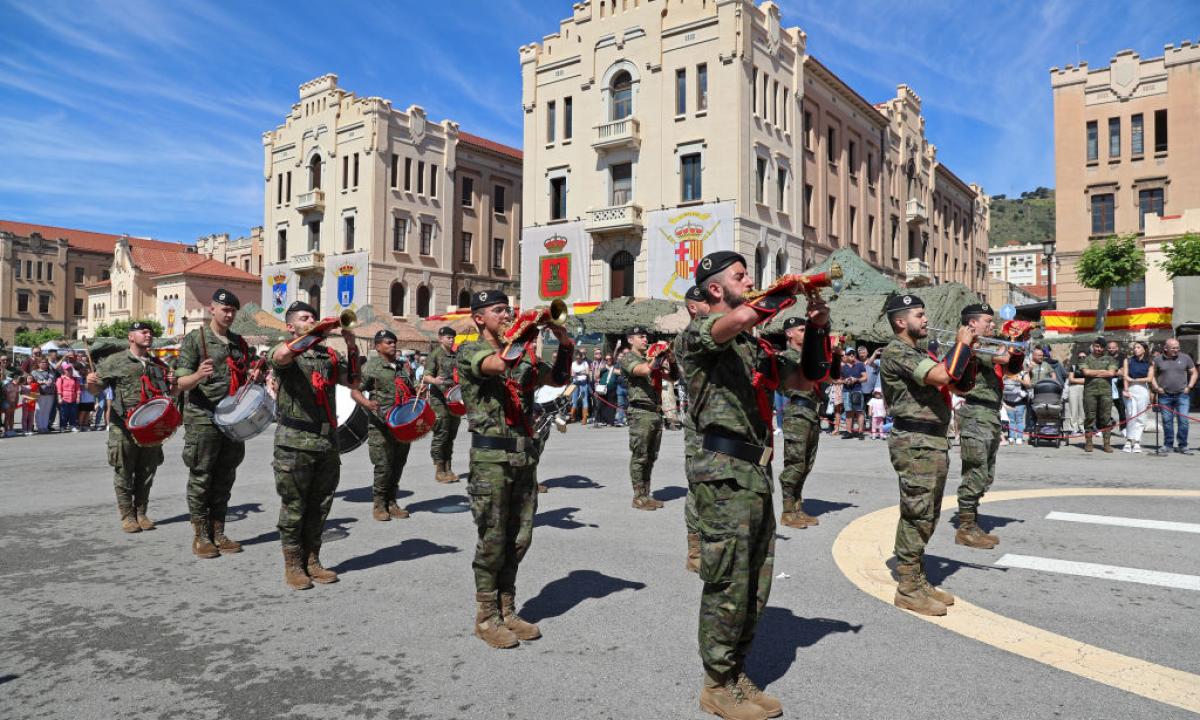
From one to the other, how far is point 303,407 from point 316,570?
131cm

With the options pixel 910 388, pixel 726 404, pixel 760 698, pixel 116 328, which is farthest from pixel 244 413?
pixel 116 328

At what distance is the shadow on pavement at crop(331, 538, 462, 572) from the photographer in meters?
6.42

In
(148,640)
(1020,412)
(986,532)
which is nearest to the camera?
(148,640)

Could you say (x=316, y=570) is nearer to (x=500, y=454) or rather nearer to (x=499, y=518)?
(x=499, y=518)

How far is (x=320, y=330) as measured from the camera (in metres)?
5.47

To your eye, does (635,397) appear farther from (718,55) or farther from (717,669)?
(718,55)

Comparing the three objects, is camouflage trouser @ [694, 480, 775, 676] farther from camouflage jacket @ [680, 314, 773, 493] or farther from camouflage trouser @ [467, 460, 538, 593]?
camouflage trouser @ [467, 460, 538, 593]

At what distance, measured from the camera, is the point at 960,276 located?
2323 inches

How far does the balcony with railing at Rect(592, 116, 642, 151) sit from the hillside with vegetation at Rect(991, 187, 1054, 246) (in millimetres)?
128629

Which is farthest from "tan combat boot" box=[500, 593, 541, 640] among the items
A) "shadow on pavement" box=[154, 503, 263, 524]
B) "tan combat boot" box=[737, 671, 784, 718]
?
"shadow on pavement" box=[154, 503, 263, 524]

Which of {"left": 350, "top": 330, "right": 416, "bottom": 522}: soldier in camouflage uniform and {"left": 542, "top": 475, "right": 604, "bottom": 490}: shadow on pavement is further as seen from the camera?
{"left": 542, "top": 475, "right": 604, "bottom": 490}: shadow on pavement

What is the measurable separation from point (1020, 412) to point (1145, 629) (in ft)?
40.2

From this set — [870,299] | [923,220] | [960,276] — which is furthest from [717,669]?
[960,276]

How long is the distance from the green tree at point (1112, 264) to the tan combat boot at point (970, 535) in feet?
105
